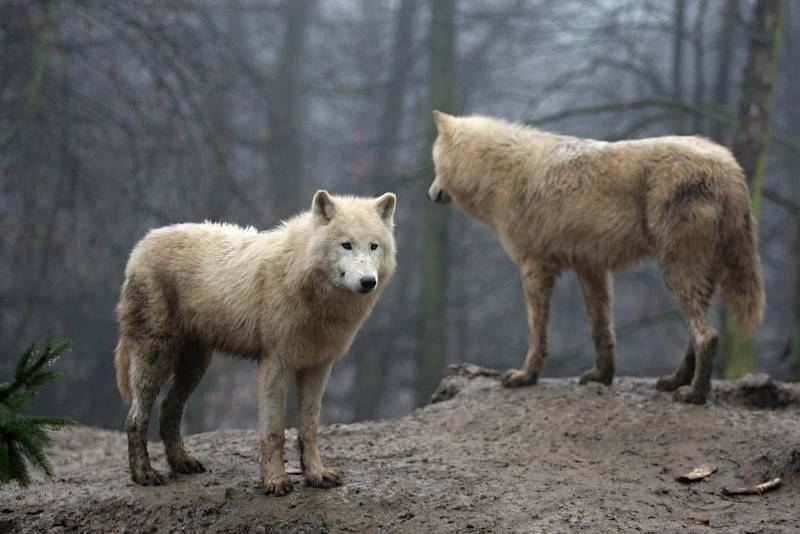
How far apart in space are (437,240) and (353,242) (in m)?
8.46

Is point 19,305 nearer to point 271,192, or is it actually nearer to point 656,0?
point 271,192

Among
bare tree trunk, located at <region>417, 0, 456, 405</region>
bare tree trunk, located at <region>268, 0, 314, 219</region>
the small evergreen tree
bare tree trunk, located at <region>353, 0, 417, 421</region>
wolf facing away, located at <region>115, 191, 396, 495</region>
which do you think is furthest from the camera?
bare tree trunk, located at <region>268, 0, 314, 219</region>

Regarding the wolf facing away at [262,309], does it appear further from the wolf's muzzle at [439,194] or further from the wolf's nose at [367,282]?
the wolf's muzzle at [439,194]

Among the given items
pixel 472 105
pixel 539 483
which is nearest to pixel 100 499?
pixel 539 483

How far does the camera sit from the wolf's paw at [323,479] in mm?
4832

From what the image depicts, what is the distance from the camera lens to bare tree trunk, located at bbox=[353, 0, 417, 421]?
1469 centimetres

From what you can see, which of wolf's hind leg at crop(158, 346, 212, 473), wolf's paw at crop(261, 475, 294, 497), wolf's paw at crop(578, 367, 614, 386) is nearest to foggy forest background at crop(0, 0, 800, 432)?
wolf's paw at crop(578, 367, 614, 386)

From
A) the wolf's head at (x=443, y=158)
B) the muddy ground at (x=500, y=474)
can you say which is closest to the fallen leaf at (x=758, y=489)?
the muddy ground at (x=500, y=474)

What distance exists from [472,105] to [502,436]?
1264 centimetres

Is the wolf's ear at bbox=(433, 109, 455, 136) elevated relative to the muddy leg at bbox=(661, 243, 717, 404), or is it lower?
elevated

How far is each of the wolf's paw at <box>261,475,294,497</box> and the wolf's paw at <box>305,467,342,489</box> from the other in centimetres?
14

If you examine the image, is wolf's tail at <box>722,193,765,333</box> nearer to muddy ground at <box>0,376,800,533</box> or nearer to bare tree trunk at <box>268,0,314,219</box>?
muddy ground at <box>0,376,800,533</box>

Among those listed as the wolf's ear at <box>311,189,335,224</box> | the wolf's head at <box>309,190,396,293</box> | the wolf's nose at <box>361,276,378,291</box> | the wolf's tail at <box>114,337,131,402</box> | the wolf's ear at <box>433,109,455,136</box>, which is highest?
the wolf's ear at <box>433,109,455,136</box>

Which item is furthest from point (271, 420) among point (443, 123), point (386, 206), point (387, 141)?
point (387, 141)
